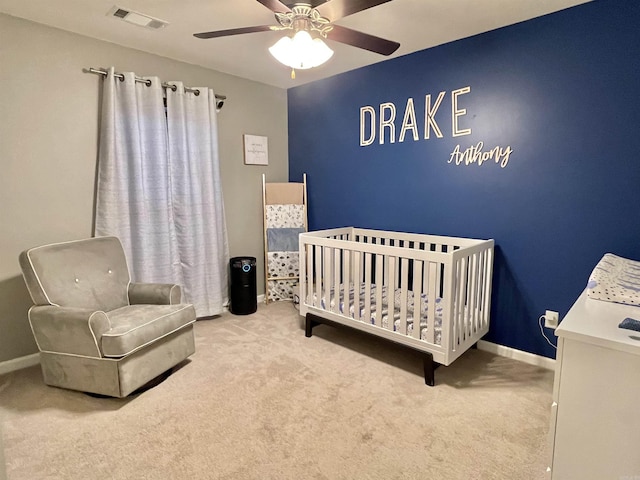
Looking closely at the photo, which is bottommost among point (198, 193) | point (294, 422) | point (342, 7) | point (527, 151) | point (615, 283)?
point (294, 422)

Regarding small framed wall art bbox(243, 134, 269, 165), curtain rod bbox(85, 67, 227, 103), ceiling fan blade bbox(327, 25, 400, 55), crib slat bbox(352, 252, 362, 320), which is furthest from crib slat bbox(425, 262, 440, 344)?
curtain rod bbox(85, 67, 227, 103)

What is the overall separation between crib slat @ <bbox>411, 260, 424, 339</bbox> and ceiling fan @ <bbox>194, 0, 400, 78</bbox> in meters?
1.29

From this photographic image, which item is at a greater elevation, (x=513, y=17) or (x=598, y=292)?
(x=513, y=17)

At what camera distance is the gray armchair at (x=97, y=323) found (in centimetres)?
212

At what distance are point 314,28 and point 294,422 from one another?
2.08m

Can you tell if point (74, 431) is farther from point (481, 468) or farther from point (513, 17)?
point (513, 17)

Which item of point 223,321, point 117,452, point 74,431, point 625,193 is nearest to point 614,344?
point 625,193

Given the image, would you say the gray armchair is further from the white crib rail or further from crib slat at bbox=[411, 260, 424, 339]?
crib slat at bbox=[411, 260, 424, 339]

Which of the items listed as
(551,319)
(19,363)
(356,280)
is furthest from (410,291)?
(19,363)

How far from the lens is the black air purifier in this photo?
3.52m

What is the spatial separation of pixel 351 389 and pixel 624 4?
272 cm

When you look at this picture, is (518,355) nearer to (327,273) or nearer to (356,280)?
(356,280)

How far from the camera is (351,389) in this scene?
2283 mm

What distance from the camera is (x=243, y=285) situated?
3.54 m
